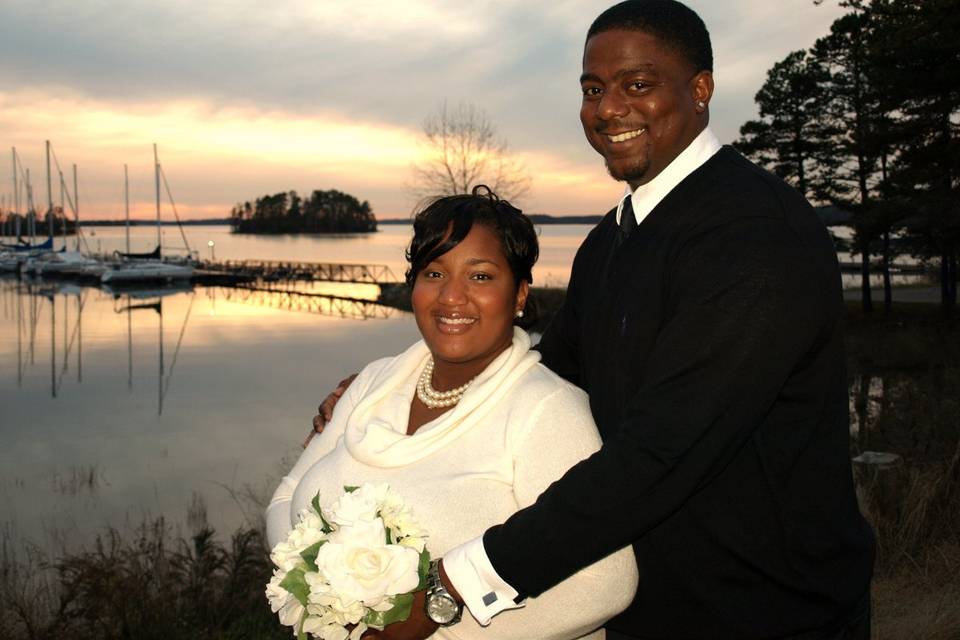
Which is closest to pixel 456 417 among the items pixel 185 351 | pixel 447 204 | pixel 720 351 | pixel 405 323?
pixel 447 204

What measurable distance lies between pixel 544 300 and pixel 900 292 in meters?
16.6

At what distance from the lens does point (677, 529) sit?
89.6 inches

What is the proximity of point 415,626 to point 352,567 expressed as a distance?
318 mm

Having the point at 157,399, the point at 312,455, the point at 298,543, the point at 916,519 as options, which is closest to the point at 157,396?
the point at 157,399

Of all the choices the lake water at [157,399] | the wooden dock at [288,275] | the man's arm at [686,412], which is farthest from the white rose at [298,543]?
the wooden dock at [288,275]

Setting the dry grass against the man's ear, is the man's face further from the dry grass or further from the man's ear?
the dry grass

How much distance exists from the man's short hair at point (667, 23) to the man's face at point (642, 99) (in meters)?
0.02

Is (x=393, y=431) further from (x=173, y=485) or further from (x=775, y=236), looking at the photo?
(x=173, y=485)

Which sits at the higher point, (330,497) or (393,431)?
(393,431)

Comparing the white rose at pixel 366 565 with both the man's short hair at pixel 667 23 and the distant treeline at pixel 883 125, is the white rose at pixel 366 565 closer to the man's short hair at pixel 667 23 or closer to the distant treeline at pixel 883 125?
the man's short hair at pixel 667 23

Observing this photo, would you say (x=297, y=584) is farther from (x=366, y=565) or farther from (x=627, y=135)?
(x=627, y=135)

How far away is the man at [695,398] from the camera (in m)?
1.97

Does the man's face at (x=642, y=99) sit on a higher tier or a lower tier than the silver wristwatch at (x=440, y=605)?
higher

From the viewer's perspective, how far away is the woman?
235 cm
